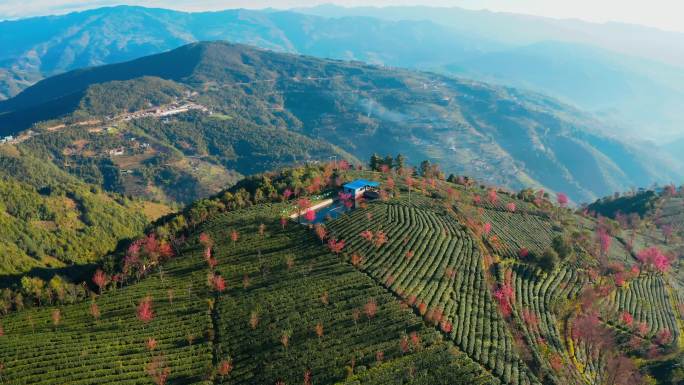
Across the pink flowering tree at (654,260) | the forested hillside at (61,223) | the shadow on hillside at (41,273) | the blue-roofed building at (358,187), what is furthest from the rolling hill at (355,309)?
the forested hillside at (61,223)

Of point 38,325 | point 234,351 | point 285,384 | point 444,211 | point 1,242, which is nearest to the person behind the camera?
point 285,384

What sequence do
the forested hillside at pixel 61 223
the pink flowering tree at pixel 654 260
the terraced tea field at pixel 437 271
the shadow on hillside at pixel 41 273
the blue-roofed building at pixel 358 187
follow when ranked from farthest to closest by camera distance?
1. the forested hillside at pixel 61 223
2. the blue-roofed building at pixel 358 187
3. the pink flowering tree at pixel 654 260
4. the shadow on hillside at pixel 41 273
5. the terraced tea field at pixel 437 271

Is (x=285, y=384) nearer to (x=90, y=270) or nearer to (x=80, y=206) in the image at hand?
(x=90, y=270)

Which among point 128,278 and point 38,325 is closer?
point 38,325

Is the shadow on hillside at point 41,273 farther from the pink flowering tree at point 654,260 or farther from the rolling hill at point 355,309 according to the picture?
the pink flowering tree at point 654,260

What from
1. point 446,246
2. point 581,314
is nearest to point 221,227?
point 446,246

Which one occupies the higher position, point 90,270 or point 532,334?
point 532,334

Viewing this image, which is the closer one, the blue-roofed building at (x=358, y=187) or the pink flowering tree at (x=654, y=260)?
the pink flowering tree at (x=654, y=260)

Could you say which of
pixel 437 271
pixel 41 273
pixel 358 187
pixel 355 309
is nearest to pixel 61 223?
pixel 41 273
